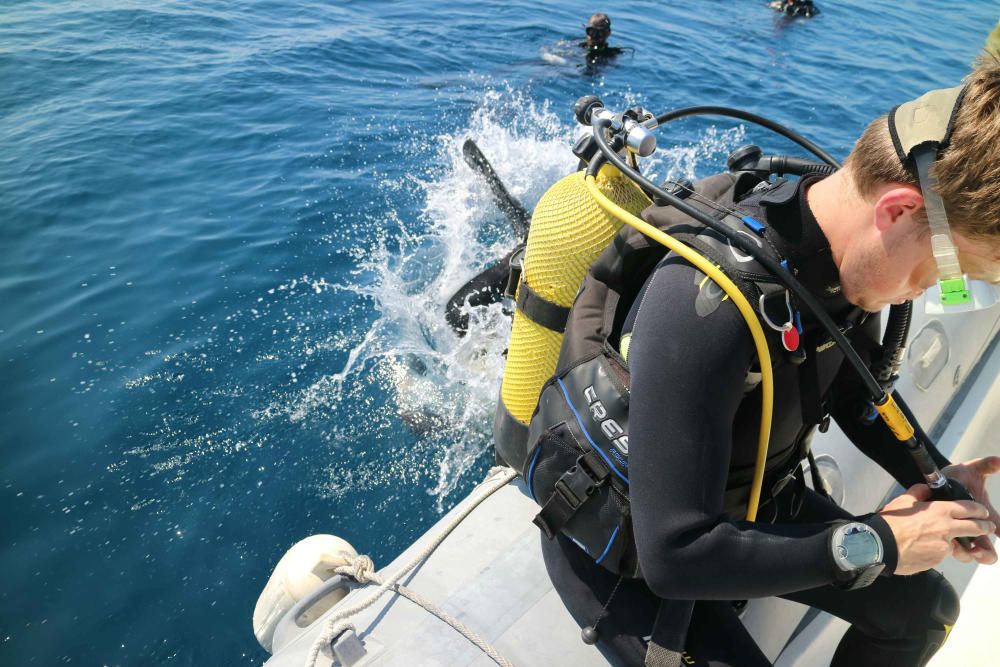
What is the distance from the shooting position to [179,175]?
23.5 feet

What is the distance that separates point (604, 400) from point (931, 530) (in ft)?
2.41

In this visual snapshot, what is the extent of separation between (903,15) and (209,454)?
17778 millimetres

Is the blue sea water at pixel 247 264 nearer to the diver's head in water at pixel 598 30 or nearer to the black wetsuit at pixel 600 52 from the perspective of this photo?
the black wetsuit at pixel 600 52

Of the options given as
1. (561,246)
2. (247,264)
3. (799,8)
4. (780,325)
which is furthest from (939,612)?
(799,8)

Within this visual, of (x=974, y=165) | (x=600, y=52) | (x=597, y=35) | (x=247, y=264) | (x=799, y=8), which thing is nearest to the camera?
(x=974, y=165)

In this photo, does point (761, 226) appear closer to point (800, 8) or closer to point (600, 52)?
point (600, 52)

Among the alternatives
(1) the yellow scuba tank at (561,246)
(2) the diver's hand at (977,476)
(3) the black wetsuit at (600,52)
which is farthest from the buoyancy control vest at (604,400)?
(3) the black wetsuit at (600,52)

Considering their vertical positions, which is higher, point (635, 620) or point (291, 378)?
point (635, 620)

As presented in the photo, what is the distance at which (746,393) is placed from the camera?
4.67ft

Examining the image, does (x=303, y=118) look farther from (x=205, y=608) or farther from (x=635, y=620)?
(x=635, y=620)

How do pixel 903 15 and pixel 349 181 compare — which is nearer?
pixel 349 181

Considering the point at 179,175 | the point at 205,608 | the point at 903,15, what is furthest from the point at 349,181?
the point at 903,15

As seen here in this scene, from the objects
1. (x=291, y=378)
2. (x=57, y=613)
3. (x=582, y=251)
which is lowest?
(x=57, y=613)

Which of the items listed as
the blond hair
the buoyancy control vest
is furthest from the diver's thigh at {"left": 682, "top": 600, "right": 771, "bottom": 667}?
the blond hair
